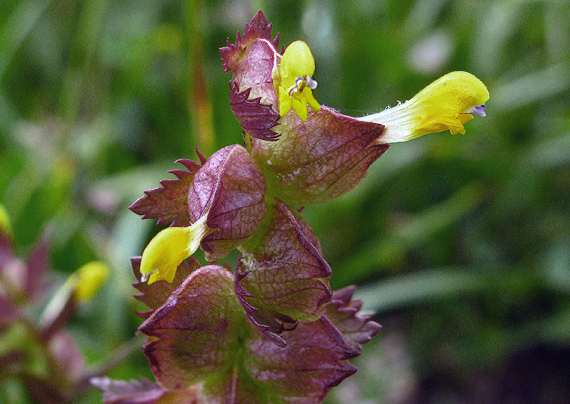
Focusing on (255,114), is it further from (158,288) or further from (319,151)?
(158,288)

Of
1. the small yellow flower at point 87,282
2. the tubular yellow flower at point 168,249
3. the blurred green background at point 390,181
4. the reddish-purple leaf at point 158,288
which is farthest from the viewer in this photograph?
the blurred green background at point 390,181

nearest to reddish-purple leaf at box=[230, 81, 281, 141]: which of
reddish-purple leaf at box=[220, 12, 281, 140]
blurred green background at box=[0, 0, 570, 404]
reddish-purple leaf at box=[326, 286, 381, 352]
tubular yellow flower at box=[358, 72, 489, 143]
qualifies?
reddish-purple leaf at box=[220, 12, 281, 140]

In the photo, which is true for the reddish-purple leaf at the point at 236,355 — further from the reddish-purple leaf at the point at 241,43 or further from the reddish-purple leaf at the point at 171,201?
the reddish-purple leaf at the point at 241,43

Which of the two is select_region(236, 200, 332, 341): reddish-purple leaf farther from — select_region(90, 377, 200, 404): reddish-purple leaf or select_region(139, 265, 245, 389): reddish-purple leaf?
select_region(90, 377, 200, 404): reddish-purple leaf

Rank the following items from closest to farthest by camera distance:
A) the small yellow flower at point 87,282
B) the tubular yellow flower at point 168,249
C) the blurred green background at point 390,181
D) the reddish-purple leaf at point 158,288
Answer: the tubular yellow flower at point 168,249 → the reddish-purple leaf at point 158,288 → the small yellow flower at point 87,282 → the blurred green background at point 390,181

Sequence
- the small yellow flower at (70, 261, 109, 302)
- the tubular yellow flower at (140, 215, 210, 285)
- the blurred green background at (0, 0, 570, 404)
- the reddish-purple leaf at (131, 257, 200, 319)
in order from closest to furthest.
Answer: the tubular yellow flower at (140, 215, 210, 285) < the reddish-purple leaf at (131, 257, 200, 319) < the small yellow flower at (70, 261, 109, 302) < the blurred green background at (0, 0, 570, 404)

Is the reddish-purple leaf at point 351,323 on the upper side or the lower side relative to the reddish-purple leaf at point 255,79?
lower

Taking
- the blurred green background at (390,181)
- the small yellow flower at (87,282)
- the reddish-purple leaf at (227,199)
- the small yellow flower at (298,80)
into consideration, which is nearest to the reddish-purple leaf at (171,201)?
the reddish-purple leaf at (227,199)
